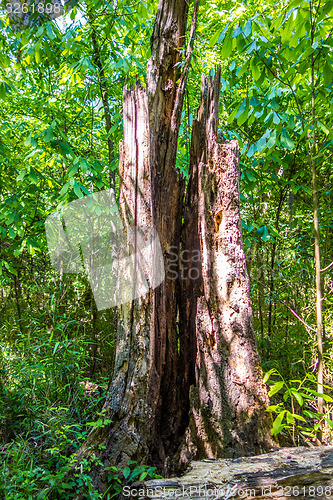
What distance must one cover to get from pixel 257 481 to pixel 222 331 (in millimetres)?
775

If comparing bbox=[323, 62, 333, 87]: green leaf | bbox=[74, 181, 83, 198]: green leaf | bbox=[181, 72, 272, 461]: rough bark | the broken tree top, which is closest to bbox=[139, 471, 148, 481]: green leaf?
the broken tree top

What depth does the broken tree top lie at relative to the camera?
141 centimetres

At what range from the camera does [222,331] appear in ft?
6.45

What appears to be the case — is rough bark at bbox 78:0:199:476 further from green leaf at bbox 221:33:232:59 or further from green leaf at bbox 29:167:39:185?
green leaf at bbox 29:167:39:185

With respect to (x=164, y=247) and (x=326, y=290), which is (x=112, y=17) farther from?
(x=326, y=290)

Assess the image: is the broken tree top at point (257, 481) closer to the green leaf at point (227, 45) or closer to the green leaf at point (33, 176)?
the green leaf at point (33, 176)

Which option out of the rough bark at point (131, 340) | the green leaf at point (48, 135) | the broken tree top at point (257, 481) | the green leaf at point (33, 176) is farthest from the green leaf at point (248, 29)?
the broken tree top at point (257, 481)

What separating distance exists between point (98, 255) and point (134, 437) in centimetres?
210

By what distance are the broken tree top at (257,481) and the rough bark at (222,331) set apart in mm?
249

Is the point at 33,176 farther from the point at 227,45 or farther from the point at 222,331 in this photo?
the point at 222,331

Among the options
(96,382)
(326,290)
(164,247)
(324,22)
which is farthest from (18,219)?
(326,290)

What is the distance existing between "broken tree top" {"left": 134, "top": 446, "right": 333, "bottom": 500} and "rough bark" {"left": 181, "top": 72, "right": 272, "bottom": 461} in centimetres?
25

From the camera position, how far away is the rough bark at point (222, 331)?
183 cm

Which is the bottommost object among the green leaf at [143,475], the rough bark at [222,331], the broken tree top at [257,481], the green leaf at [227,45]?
the green leaf at [143,475]
